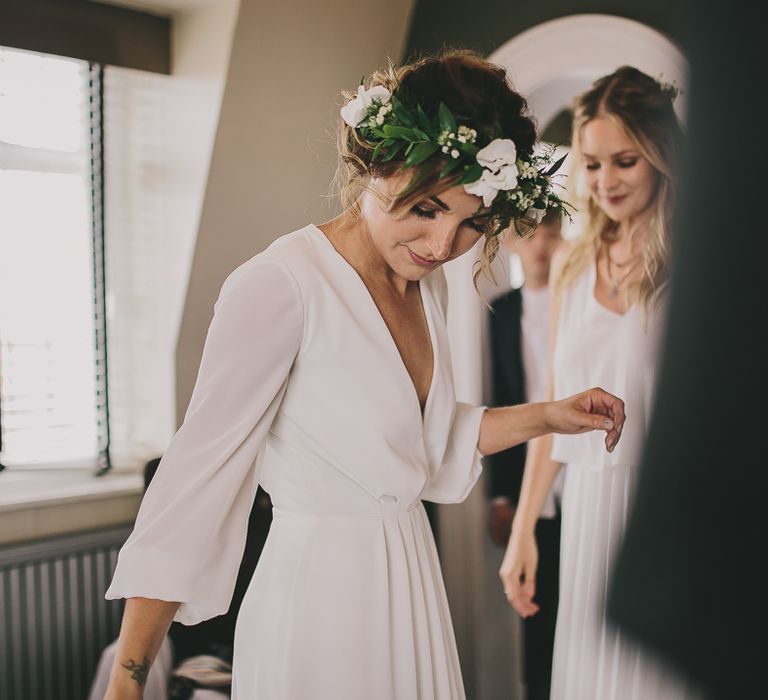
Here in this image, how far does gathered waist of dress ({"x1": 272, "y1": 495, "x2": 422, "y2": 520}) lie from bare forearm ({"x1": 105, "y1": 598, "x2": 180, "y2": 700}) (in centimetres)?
21

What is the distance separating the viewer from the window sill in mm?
2275

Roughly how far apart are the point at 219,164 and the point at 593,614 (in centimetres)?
148

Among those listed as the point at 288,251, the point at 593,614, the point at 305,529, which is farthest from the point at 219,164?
the point at 593,614

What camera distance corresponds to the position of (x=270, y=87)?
2.07 m

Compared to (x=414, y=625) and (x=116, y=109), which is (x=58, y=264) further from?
(x=414, y=625)

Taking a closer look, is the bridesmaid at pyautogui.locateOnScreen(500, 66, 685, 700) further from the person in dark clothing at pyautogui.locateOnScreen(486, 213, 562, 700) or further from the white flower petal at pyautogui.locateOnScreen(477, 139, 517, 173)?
the white flower petal at pyautogui.locateOnScreen(477, 139, 517, 173)

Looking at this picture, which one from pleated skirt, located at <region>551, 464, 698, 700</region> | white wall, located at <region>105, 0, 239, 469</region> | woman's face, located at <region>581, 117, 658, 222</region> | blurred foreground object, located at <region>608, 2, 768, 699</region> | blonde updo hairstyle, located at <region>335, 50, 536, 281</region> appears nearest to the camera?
blurred foreground object, located at <region>608, 2, 768, 699</region>

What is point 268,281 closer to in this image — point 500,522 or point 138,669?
point 138,669

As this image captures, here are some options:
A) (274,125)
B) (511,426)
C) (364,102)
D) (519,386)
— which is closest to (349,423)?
(511,426)

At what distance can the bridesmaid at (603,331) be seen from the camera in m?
1.70

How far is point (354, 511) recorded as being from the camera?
1109 millimetres

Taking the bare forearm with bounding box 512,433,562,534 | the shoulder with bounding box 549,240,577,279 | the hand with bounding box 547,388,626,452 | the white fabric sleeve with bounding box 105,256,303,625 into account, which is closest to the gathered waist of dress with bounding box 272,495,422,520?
the white fabric sleeve with bounding box 105,256,303,625

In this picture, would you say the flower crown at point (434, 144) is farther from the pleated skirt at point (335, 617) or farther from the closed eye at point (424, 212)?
the pleated skirt at point (335, 617)

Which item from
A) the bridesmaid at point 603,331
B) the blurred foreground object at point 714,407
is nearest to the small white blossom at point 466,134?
the blurred foreground object at point 714,407
